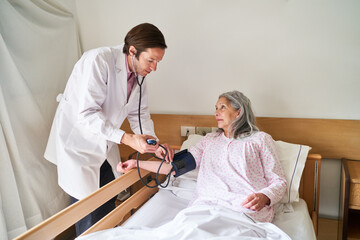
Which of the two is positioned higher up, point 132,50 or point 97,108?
point 132,50

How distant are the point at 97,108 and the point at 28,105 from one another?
0.63 m

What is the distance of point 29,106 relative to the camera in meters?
1.59

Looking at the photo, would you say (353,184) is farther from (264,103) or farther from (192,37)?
(192,37)

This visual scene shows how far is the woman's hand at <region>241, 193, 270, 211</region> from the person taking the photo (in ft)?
3.85

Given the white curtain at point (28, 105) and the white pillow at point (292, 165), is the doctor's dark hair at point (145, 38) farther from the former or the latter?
the white pillow at point (292, 165)

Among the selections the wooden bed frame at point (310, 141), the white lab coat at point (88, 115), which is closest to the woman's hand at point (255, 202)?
the wooden bed frame at point (310, 141)

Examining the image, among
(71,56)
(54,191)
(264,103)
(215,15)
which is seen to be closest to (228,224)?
(264,103)

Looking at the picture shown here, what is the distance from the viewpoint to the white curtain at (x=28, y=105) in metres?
1.42

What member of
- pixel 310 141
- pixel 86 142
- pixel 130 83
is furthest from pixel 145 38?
pixel 310 141

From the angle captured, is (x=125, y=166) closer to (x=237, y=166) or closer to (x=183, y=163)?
(x=183, y=163)

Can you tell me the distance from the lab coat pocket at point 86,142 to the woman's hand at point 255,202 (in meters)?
0.76

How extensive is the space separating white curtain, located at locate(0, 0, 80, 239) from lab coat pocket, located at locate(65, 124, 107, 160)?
404 millimetres

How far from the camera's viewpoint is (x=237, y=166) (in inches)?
55.9

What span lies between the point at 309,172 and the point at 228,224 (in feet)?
2.91
